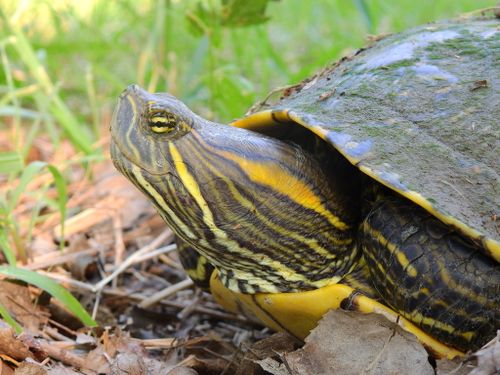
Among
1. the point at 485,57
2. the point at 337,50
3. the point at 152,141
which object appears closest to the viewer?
the point at 152,141

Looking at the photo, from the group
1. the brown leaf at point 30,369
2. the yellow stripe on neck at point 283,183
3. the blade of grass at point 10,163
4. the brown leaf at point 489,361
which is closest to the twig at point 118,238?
the blade of grass at point 10,163

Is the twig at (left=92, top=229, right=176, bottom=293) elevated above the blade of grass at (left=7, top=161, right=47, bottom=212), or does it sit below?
below

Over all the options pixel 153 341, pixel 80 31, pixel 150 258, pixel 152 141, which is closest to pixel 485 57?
pixel 152 141

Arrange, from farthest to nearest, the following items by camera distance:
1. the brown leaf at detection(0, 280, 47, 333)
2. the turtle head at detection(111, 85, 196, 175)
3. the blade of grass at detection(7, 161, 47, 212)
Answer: the blade of grass at detection(7, 161, 47, 212) → the brown leaf at detection(0, 280, 47, 333) → the turtle head at detection(111, 85, 196, 175)

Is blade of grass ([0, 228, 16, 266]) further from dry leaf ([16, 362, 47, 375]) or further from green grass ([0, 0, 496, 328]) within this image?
dry leaf ([16, 362, 47, 375])

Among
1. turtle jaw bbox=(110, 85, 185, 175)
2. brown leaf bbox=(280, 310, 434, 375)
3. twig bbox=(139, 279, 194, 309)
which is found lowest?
twig bbox=(139, 279, 194, 309)

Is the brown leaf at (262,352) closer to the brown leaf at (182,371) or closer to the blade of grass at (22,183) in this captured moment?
the brown leaf at (182,371)

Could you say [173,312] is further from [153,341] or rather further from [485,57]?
[485,57]

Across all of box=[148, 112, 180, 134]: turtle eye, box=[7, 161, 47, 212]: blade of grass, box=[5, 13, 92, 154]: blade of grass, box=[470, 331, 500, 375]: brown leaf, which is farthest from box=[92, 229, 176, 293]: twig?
box=[470, 331, 500, 375]: brown leaf
